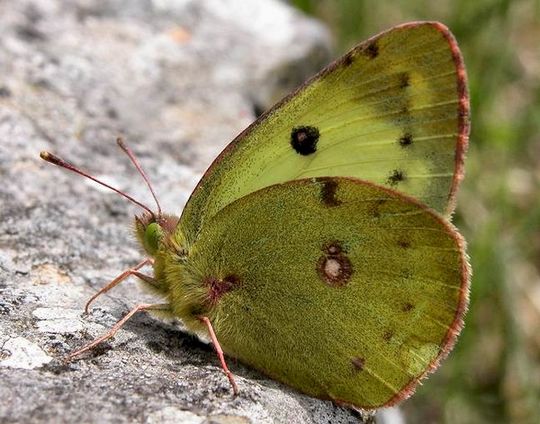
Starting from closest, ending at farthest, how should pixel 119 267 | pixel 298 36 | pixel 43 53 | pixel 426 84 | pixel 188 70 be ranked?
1. pixel 426 84
2. pixel 119 267
3. pixel 43 53
4. pixel 188 70
5. pixel 298 36

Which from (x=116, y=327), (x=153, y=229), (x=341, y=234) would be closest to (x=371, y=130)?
(x=341, y=234)

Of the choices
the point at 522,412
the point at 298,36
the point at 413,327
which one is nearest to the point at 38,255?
the point at 413,327

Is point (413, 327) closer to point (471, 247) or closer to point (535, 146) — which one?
point (471, 247)

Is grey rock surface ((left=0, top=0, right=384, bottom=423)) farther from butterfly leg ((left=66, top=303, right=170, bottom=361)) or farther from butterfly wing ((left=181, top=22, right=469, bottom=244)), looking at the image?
butterfly wing ((left=181, top=22, right=469, bottom=244))

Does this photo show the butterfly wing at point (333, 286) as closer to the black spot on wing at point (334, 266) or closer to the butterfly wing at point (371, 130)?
the black spot on wing at point (334, 266)

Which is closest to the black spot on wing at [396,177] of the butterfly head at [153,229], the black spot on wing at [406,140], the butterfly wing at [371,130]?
the butterfly wing at [371,130]

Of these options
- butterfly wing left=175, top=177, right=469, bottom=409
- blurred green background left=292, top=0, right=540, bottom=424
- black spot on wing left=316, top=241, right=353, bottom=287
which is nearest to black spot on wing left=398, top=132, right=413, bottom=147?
butterfly wing left=175, top=177, right=469, bottom=409
